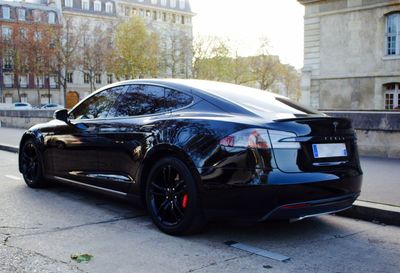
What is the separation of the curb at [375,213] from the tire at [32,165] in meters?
4.39

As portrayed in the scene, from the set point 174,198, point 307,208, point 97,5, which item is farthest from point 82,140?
point 97,5

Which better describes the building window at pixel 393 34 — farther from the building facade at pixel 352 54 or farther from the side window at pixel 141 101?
the side window at pixel 141 101

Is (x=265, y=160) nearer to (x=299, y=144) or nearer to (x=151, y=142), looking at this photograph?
(x=299, y=144)

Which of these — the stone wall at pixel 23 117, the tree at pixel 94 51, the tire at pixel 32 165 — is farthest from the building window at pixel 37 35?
the tire at pixel 32 165

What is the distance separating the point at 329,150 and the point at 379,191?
8.26ft

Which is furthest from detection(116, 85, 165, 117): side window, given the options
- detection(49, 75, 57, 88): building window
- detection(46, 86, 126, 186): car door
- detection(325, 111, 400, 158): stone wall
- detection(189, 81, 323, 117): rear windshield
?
detection(49, 75, 57, 88): building window

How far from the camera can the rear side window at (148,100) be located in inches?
212

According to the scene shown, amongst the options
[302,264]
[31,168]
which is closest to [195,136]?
[302,264]

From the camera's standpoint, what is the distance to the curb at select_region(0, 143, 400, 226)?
18.6 ft

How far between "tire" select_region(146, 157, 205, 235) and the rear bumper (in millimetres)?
719

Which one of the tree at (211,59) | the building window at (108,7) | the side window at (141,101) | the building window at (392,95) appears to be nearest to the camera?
the side window at (141,101)

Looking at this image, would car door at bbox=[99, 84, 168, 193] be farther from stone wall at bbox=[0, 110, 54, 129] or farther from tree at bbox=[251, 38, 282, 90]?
tree at bbox=[251, 38, 282, 90]

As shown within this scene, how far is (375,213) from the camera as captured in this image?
581 cm

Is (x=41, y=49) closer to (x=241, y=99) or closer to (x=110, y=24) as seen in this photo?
(x=110, y=24)
